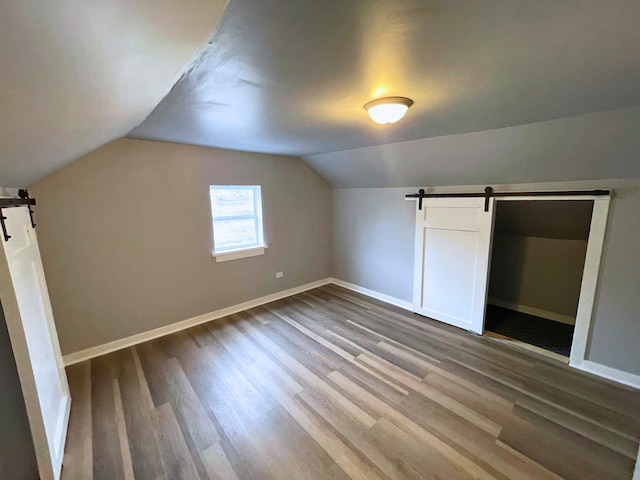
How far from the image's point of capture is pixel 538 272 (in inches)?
144

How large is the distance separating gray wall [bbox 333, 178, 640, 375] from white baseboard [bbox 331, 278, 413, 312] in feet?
0.19

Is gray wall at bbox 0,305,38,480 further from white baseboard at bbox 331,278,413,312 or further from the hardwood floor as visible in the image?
white baseboard at bbox 331,278,413,312

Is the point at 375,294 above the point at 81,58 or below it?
below

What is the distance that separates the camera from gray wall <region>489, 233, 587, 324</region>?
3.38 meters

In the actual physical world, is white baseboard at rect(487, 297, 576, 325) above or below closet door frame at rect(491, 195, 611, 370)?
below

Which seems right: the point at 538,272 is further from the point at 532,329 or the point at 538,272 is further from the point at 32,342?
the point at 32,342

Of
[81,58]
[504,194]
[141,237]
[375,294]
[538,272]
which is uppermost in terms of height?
[81,58]

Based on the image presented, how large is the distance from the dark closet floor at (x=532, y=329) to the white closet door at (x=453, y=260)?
496 millimetres

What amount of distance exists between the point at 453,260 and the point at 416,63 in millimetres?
2533

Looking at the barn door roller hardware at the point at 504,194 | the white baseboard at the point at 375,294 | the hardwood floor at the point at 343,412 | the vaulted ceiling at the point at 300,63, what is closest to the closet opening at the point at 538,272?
the barn door roller hardware at the point at 504,194

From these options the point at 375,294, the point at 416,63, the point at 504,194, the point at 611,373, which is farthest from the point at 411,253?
the point at 416,63

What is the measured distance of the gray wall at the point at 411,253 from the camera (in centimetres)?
221

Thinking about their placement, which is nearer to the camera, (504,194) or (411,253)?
(504,194)

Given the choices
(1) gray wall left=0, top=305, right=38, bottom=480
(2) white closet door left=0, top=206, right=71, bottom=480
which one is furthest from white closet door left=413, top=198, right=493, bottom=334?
(1) gray wall left=0, top=305, right=38, bottom=480
